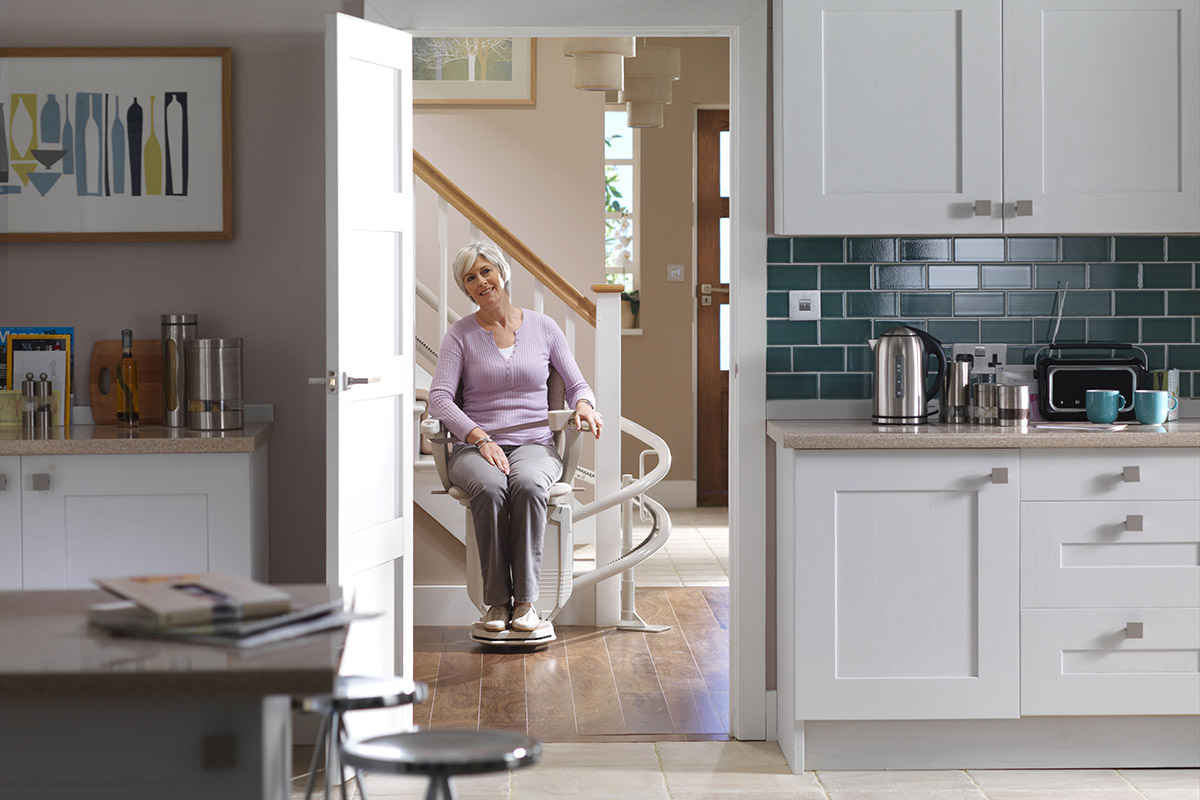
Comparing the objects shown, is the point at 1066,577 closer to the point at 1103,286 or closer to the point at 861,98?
the point at 1103,286

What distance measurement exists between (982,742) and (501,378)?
85.2 inches

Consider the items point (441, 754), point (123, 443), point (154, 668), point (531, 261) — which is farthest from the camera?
point (531, 261)

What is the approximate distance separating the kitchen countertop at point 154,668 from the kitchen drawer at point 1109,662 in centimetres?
227

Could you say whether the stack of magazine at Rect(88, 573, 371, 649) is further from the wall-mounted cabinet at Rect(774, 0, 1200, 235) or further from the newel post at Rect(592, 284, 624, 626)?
the newel post at Rect(592, 284, 624, 626)

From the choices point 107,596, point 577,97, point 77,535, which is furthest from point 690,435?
point 107,596

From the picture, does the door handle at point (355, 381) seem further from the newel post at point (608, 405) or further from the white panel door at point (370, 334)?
the newel post at point (608, 405)

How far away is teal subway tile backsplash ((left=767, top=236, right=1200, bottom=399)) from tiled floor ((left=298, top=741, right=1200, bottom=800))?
1079mm

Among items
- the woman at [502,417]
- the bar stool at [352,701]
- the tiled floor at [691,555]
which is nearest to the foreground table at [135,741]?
the bar stool at [352,701]

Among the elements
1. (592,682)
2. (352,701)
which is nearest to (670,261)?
(592,682)

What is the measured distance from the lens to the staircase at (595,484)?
4.77 meters

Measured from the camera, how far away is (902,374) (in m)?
3.34

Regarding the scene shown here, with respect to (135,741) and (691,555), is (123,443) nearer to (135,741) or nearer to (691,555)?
(135,741)

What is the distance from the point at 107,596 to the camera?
169 cm

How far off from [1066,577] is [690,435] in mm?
4772
